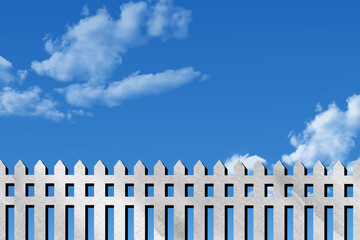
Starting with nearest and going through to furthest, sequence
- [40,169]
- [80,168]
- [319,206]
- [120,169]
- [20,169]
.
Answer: [319,206]
[120,169]
[80,168]
[40,169]
[20,169]

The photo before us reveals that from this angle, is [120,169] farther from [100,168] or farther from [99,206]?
[99,206]

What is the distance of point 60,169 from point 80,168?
0.45m

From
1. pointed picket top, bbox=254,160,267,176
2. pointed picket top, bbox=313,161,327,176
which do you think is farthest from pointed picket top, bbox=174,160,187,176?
pointed picket top, bbox=313,161,327,176

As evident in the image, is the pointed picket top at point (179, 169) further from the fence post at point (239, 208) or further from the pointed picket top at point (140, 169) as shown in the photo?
the fence post at point (239, 208)

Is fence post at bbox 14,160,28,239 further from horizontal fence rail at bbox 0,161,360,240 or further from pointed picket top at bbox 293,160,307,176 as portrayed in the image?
pointed picket top at bbox 293,160,307,176

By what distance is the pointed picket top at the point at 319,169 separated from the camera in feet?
45.6

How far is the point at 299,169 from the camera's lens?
13.9 meters

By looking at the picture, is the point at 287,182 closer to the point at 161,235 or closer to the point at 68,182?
the point at 161,235

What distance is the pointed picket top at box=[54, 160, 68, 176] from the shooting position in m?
14.4

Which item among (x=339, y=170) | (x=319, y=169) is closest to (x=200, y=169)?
(x=319, y=169)

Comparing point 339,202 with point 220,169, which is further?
point 220,169

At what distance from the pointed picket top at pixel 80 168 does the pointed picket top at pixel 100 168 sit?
23 cm

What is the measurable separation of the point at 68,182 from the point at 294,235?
4.80 m

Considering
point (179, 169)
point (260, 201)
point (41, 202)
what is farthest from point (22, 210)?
point (260, 201)
